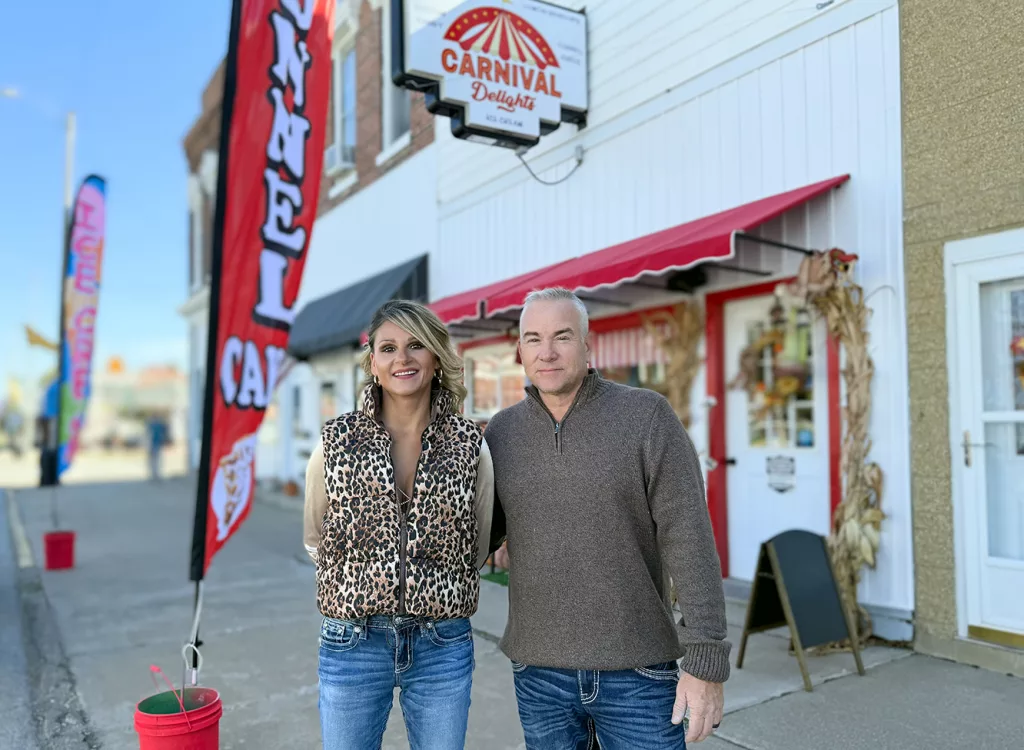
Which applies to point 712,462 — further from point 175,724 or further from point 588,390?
point 175,724

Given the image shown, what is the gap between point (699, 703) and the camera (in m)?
1.94

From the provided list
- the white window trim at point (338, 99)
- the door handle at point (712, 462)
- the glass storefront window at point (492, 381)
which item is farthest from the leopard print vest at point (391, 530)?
the white window trim at point (338, 99)

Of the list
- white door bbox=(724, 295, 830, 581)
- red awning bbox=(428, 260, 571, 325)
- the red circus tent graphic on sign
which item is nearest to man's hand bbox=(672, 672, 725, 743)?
white door bbox=(724, 295, 830, 581)

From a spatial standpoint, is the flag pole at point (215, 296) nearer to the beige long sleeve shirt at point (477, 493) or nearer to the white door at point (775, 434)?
the beige long sleeve shirt at point (477, 493)

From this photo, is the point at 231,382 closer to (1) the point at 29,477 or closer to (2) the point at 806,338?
(2) the point at 806,338

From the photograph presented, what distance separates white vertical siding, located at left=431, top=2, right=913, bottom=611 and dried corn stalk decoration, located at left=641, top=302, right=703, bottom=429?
15 cm

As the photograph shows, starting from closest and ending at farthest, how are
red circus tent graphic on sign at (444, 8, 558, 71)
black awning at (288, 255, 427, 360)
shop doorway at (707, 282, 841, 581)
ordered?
1. shop doorway at (707, 282, 841, 581)
2. red circus tent graphic on sign at (444, 8, 558, 71)
3. black awning at (288, 255, 427, 360)

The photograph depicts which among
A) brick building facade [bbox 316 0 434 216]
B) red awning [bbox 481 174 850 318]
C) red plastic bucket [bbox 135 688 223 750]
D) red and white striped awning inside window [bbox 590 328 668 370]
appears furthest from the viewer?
brick building facade [bbox 316 0 434 216]

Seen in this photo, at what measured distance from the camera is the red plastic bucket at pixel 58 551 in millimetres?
8422

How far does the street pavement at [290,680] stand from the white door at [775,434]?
75 cm

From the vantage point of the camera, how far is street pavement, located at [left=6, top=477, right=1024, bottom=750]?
3.82m

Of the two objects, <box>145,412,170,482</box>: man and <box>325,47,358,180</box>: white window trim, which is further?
<box>145,412,170,482</box>: man

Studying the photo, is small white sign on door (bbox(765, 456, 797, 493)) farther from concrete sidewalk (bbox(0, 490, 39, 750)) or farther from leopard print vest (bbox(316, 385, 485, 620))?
concrete sidewalk (bbox(0, 490, 39, 750))

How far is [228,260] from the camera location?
166 inches
